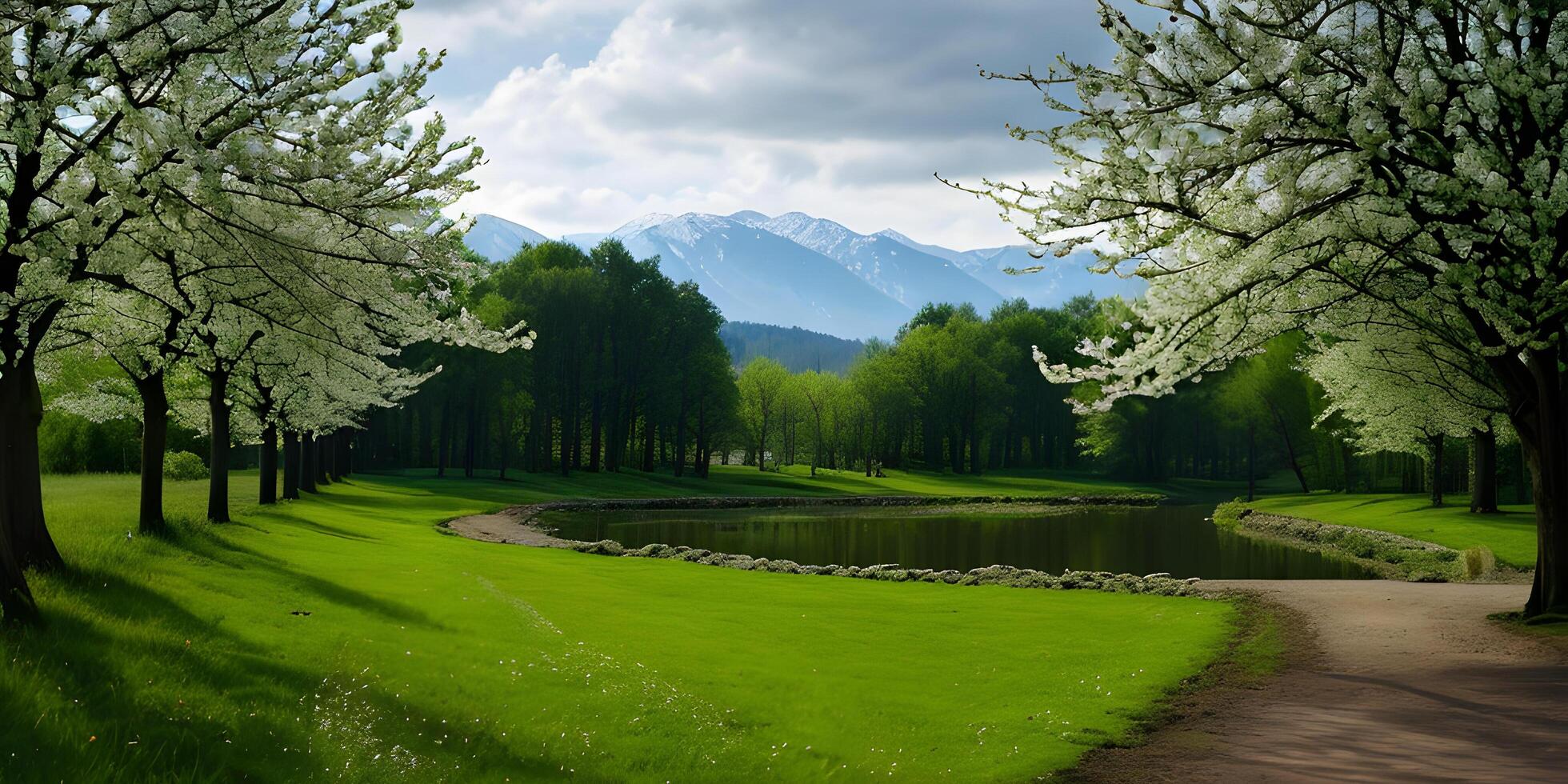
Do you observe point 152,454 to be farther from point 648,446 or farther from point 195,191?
point 648,446

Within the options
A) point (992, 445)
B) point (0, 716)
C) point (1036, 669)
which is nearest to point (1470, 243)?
point (1036, 669)

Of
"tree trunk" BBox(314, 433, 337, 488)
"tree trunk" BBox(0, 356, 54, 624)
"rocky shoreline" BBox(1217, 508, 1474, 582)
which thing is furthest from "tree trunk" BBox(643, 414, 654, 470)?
"tree trunk" BBox(0, 356, 54, 624)

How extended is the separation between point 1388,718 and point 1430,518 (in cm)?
3689

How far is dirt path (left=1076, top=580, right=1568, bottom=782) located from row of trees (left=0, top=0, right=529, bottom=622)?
36.0 feet

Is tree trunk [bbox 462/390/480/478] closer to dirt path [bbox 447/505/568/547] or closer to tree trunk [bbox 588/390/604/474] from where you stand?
tree trunk [bbox 588/390/604/474]

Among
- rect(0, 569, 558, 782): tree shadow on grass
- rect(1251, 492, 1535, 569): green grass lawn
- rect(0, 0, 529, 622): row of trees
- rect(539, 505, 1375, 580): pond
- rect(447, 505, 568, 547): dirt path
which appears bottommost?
rect(539, 505, 1375, 580): pond

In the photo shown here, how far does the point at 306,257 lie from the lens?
15.4 m

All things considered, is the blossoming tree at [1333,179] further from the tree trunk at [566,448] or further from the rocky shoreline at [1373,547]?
the tree trunk at [566,448]

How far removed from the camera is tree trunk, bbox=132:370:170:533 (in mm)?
20406

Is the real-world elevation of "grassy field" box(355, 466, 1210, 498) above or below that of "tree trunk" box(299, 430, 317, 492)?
below

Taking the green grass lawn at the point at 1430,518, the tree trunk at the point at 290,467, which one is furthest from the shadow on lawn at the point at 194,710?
the green grass lawn at the point at 1430,518

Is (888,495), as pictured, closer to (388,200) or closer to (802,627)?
(802,627)

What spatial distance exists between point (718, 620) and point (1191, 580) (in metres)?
16.7

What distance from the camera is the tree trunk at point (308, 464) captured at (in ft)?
159
